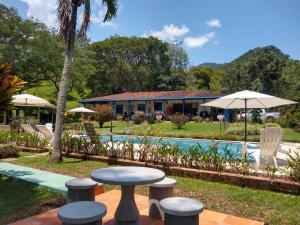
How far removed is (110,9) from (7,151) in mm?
6172

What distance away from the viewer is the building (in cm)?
3491

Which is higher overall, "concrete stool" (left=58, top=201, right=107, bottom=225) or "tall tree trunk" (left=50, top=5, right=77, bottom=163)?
"tall tree trunk" (left=50, top=5, right=77, bottom=163)

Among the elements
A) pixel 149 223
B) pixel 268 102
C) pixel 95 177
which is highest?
pixel 268 102

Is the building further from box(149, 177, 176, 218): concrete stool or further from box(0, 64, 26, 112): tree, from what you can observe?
box(149, 177, 176, 218): concrete stool

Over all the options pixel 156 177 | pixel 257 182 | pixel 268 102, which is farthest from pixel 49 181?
pixel 268 102

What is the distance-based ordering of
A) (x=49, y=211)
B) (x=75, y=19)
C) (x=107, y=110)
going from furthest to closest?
(x=107, y=110), (x=75, y=19), (x=49, y=211)

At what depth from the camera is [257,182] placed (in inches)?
280

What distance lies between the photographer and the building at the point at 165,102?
115 ft

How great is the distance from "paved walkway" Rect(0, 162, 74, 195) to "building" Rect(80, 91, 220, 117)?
25.2 meters

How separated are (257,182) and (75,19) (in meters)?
7.33

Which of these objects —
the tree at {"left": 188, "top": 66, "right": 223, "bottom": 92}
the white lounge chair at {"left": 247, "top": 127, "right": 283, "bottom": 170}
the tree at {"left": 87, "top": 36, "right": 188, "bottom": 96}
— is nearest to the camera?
the white lounge chair at {"left": 247, "top": 127, "right": 283, "bottom": 170}

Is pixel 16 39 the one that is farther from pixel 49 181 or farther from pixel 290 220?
pixel 290 220

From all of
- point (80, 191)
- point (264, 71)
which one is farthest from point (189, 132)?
point (264, 71)

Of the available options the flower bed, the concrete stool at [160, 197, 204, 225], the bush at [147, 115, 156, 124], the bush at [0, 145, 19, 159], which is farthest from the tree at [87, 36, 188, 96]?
the concrete stool at [160, 197, 204, 225]
